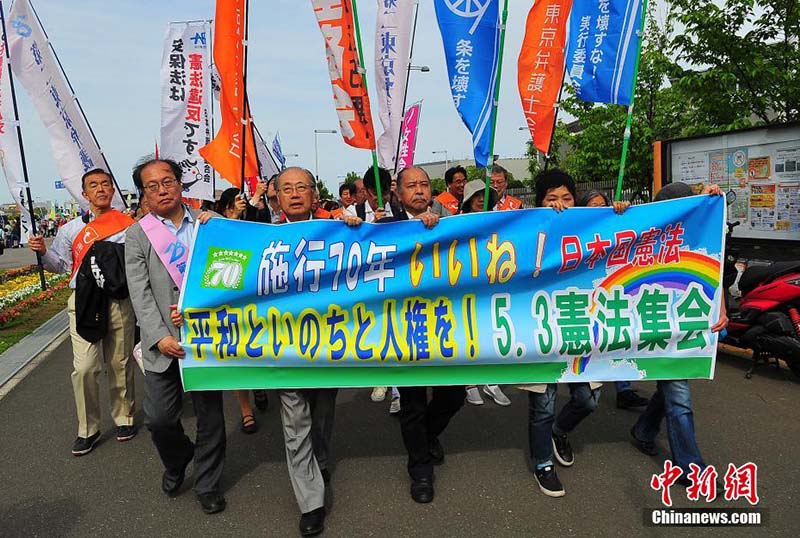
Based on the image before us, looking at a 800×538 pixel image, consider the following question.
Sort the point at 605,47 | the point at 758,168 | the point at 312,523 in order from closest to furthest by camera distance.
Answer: the point at 312,523 < the point at 605,47 < the point at 758,168

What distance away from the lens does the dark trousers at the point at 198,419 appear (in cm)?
333

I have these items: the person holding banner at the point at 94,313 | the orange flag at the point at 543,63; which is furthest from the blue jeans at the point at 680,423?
the person holding banner at the point at 94,313

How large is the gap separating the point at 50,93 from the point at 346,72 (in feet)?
7.97

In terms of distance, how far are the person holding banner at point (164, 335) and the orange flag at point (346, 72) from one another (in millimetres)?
1512

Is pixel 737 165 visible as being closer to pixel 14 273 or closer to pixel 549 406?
pixel 549 406

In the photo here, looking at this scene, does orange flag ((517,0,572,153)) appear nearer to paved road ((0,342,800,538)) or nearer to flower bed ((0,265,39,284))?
paved road ((0,342,800,538))

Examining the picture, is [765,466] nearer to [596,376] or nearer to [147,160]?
[596,376]

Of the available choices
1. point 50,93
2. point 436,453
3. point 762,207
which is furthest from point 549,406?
point 762,207

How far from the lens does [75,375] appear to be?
432 cm

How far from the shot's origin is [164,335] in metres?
3.23

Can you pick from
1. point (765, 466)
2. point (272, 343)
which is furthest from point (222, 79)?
point (765, 466)

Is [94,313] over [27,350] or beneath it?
over

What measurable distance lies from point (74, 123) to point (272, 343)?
2.95 metres
